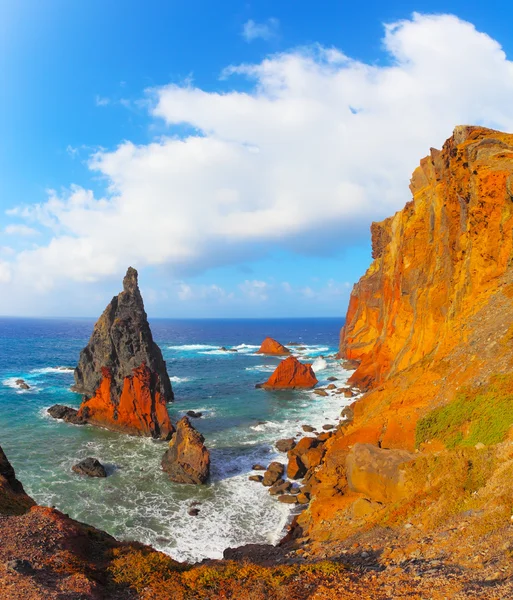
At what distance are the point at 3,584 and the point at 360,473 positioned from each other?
53.4 ft

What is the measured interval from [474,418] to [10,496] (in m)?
21.1

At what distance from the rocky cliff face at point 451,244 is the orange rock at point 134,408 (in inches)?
1096

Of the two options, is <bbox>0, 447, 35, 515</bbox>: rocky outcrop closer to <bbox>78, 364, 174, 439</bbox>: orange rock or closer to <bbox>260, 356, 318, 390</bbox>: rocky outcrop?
<bbox>78, 364, 174, 439</bbox>: orange rock

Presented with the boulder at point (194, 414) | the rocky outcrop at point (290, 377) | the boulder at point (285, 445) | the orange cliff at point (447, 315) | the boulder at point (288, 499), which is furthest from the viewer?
the rocky outcrop at point (290, 377)

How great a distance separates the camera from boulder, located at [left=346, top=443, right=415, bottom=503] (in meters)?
18.8

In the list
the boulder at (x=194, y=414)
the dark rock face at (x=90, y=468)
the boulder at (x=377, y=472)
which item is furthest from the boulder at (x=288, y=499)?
the boulder at (x=194, y=414)

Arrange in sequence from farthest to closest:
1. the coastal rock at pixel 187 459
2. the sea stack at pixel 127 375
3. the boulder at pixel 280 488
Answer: the sea stack at pixel 127 375 → the coastal rock at pixel 187 459 → the boulder at pixel 280 488

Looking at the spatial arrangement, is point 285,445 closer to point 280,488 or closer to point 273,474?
point 273,474

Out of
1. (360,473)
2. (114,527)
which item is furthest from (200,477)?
(360,473)

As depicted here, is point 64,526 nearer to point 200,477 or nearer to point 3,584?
point 3,584

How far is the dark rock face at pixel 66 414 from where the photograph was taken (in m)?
47.1

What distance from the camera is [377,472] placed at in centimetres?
1967

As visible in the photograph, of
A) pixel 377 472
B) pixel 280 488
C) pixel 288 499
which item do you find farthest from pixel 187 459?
pixel 377 472

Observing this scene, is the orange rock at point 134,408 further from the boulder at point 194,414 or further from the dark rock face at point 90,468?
the dark rock face at point 90,468
